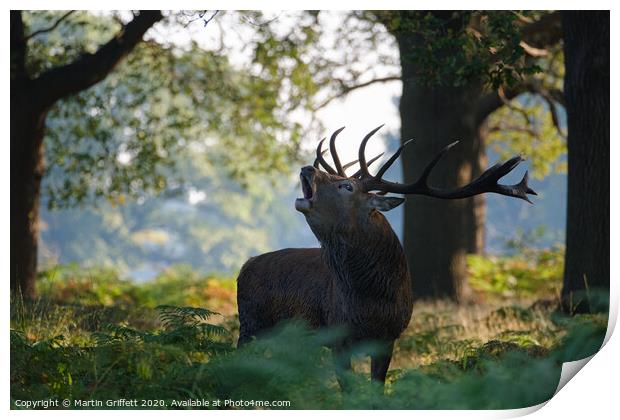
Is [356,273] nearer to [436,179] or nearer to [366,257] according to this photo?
[366,257]

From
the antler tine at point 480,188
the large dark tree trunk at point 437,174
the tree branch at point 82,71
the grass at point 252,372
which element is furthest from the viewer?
the large dark tree trunk at point 437,174

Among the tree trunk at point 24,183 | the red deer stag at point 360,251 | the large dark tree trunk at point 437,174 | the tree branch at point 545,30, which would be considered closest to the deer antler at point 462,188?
the red deer stag at point 360,251

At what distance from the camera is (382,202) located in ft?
20.3

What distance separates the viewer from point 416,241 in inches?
529

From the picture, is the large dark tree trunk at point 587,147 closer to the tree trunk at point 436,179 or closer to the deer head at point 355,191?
the deer head at point 355,191

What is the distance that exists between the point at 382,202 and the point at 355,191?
20 cm

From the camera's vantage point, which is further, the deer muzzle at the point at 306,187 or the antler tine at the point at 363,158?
the antler tine at the point at 363,158

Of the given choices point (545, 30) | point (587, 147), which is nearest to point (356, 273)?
point (587, 147)

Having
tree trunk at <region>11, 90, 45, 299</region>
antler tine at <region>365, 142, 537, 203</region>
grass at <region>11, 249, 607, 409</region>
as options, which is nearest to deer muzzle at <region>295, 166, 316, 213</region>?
antler tine at <region>365, 142, 537, 203</region>

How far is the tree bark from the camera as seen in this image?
1137 centimetres

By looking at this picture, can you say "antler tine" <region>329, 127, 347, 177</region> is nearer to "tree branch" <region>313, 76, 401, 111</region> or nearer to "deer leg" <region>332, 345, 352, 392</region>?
"deer leg" <region>332, 345, 352, 392</region>

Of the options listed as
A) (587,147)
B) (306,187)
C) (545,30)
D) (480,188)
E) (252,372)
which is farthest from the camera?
(545,30)

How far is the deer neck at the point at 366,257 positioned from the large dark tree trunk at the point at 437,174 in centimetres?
699

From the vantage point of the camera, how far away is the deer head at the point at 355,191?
5.99 m
